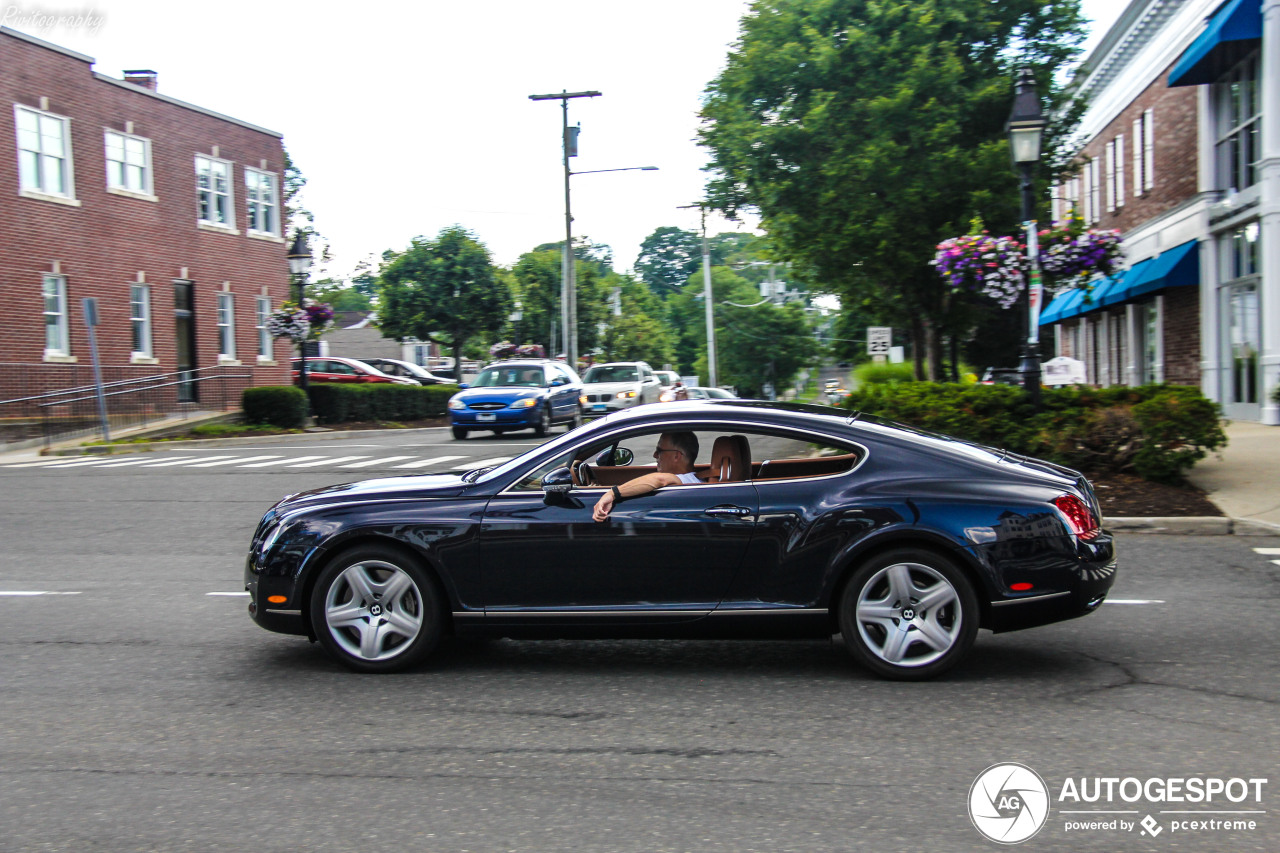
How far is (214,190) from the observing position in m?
34.6

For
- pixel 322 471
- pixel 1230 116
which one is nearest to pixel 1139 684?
pixel 322 471

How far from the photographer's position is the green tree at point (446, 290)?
4803cm

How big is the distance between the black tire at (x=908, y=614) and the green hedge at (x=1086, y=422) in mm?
7703

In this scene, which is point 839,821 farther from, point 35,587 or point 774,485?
point 35,587

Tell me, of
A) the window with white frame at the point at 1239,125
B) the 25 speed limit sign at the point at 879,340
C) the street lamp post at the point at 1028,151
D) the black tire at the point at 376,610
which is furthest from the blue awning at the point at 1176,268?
the black tire at the point at 376,610

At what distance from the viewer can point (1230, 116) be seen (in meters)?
22.7

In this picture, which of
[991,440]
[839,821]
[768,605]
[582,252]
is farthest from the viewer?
[582,252]

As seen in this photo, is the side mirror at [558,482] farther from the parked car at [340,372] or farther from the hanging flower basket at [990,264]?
the parked car at [340,372]

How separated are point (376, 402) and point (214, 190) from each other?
786 centimetres

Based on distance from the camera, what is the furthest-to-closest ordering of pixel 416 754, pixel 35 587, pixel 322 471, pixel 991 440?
pixel 322 471 < pixel 991 440 < pixel 35 587 < pixel 416 754

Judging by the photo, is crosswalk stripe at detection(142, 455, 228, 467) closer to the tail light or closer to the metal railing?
the metal railing

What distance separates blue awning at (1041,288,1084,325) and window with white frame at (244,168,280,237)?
966 inches

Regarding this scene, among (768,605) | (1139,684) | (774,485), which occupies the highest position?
(774,485)

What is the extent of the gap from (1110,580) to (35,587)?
7655 mm
